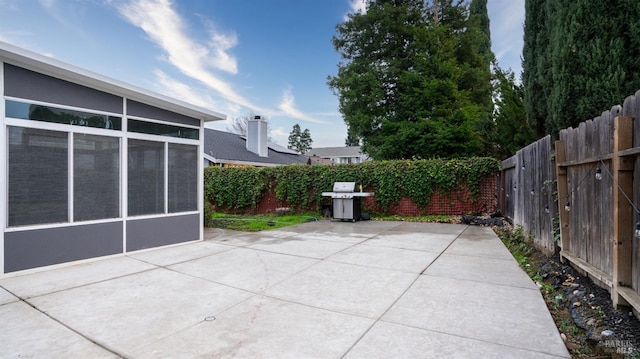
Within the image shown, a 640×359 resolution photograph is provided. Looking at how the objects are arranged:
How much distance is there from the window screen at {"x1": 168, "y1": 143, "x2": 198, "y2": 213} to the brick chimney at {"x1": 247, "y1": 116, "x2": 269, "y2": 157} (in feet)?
45.2

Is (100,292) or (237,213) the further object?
(237,213)

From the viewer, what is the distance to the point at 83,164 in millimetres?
4809

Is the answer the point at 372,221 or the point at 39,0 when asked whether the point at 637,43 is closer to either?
the point at 372,221

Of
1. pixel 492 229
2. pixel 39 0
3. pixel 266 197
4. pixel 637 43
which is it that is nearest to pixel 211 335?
pixel 637 43

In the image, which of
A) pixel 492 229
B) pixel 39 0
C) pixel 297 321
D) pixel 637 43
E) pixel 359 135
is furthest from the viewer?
pixel 359 135

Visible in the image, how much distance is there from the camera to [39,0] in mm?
6941

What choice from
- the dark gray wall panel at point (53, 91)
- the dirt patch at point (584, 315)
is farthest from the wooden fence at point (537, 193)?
the dark gray wall panel at point (53, 91)

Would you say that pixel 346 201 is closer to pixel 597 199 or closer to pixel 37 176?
pixel 597 199

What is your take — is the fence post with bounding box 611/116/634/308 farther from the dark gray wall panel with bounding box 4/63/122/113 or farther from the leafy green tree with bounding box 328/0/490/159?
the leafy green tree with bounding box 328/0/490/159

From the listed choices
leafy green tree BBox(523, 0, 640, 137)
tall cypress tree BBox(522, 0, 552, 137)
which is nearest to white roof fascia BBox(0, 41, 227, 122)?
leafy green tree BBox(523, 0, 640, 137)

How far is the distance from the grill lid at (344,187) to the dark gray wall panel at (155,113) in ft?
15.6

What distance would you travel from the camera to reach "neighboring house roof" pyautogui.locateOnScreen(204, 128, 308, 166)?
672 inches

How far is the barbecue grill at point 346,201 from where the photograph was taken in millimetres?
9547

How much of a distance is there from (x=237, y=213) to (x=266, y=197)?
4.68 feet
